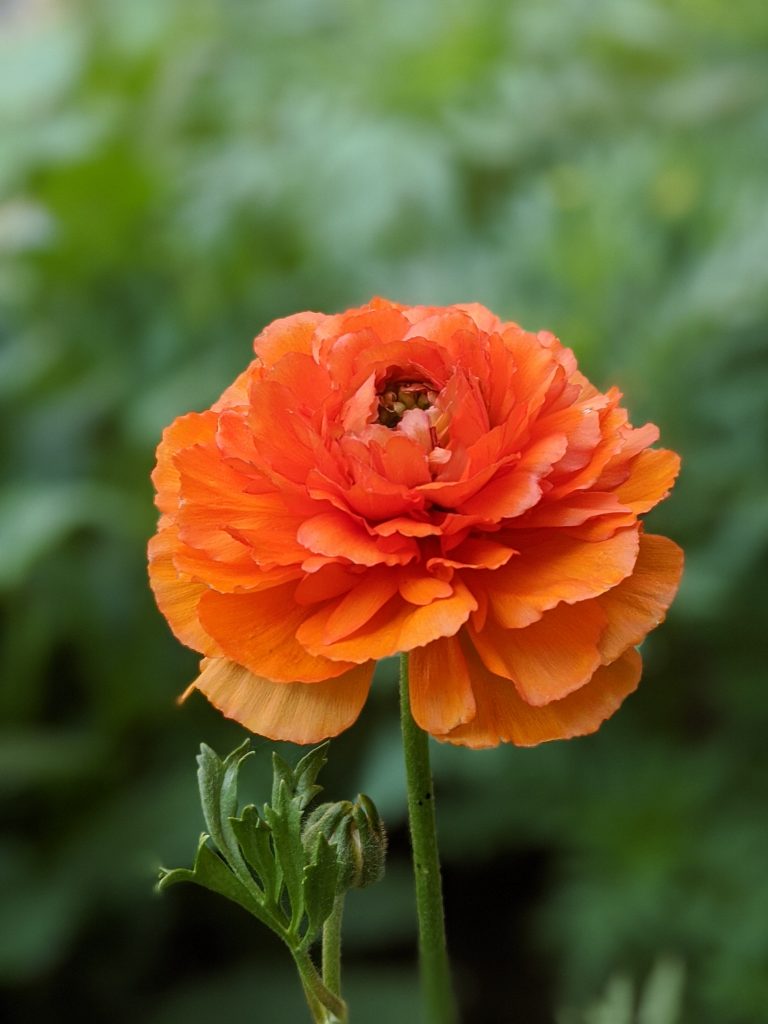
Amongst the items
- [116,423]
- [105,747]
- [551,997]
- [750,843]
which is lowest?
[551,997]

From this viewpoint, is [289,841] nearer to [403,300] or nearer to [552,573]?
[552,573]

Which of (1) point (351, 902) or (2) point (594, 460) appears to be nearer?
(2) point (594, 460)

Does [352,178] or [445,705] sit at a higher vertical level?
[352,178]

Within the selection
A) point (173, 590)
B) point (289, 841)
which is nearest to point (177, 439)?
point (173, 590)

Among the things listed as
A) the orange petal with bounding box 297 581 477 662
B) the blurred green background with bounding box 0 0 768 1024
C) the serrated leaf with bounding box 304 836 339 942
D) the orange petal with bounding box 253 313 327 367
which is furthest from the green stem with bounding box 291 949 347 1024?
the blurred green background with bounding box 0 0 768 1024

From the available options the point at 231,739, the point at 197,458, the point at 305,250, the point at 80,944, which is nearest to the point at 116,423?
the point at 305,250

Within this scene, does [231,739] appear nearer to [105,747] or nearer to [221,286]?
[105,747]
